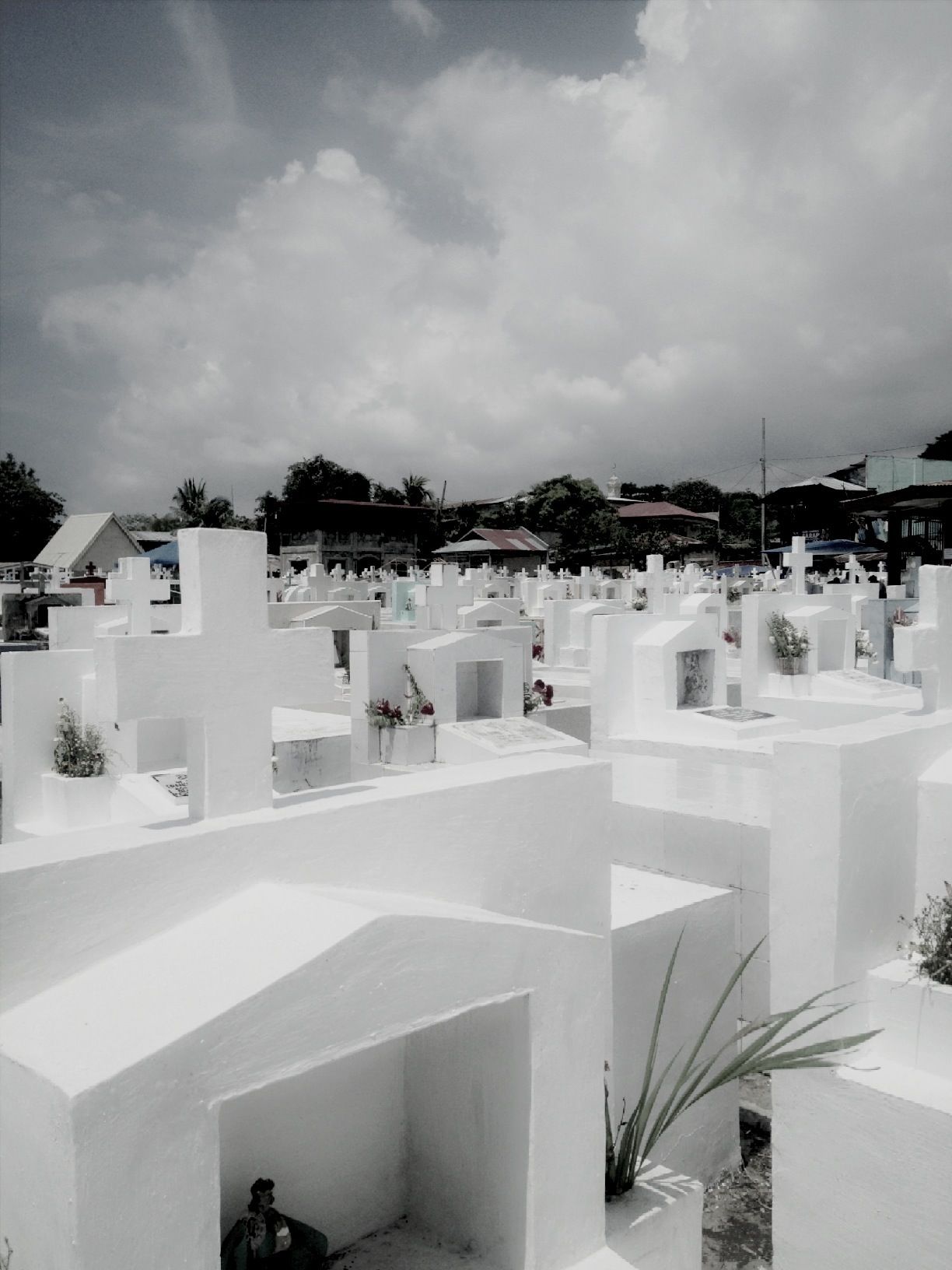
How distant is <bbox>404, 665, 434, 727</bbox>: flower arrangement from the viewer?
468 inches

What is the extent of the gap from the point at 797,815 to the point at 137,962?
12.9ft

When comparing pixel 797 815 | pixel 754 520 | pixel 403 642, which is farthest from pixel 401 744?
pixel 754 520

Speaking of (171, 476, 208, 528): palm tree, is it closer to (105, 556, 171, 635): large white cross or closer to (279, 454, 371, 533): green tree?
(279, 454, 371, 533): green tree

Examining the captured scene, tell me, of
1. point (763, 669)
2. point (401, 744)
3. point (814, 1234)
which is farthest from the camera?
point (763, 669)

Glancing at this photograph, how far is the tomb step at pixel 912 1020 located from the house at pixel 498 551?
4894cm

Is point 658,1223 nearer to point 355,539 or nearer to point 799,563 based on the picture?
point 799,563

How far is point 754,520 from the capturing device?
2886 inches

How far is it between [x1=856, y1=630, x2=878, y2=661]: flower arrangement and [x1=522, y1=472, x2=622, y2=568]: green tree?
38317 mm

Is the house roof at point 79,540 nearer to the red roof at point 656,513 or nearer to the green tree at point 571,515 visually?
the green tree at point 571,515

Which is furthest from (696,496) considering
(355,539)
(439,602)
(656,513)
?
(439,602)

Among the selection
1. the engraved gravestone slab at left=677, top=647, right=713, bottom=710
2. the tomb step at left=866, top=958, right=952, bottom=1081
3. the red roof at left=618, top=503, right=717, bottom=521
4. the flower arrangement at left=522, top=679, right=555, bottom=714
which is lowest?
the tomb step at left=866, top=958, right=952, bottom=1081

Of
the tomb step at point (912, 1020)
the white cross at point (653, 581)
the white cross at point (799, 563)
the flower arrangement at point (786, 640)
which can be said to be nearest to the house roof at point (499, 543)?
the white cross at point (653, 581)

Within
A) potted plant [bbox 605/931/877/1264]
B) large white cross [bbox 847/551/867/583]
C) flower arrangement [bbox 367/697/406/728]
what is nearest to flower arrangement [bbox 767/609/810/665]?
flower arrangement [bbox 367/697/406/728]

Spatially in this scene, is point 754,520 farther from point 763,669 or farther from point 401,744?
point 401,744
